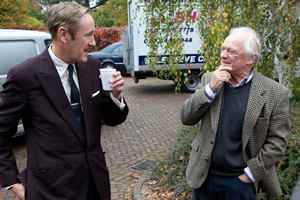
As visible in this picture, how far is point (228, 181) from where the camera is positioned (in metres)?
2.17

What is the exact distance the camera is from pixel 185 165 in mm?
3947

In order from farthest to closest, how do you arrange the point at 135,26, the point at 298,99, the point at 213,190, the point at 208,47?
the point at 135,26
the point at 298,99
the point at 208,47
the point at 213,190

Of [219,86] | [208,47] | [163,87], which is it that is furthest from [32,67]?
[163,87]

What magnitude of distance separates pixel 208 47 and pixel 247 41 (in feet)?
6.44

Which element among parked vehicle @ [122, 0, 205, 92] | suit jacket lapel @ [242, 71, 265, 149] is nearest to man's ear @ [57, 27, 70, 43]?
suit jacket lapel @ [242, 71, 265, 149]

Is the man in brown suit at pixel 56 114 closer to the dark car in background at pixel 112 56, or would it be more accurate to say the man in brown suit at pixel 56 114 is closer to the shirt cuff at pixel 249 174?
the shirt cuff at pixel 249 174

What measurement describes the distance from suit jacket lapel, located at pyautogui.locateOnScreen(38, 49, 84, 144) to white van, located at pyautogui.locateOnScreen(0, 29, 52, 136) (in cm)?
389

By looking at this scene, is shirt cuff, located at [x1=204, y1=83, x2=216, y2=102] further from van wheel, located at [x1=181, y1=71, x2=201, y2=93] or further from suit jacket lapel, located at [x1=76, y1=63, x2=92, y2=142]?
van wheel, located at [x1=181, y1=71, x2=201, y2=93]

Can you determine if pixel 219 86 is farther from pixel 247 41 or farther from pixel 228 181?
pixel 228 181

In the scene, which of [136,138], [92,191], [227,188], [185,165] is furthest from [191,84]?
[92,191]

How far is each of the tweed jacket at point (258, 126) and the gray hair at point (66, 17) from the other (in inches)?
37.0

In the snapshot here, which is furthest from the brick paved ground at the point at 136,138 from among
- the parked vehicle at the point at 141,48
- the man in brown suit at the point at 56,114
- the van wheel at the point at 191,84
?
the man in brown suit at the point at 56,114

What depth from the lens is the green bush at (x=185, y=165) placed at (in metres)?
3.18

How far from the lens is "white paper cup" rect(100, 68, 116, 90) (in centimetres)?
193
